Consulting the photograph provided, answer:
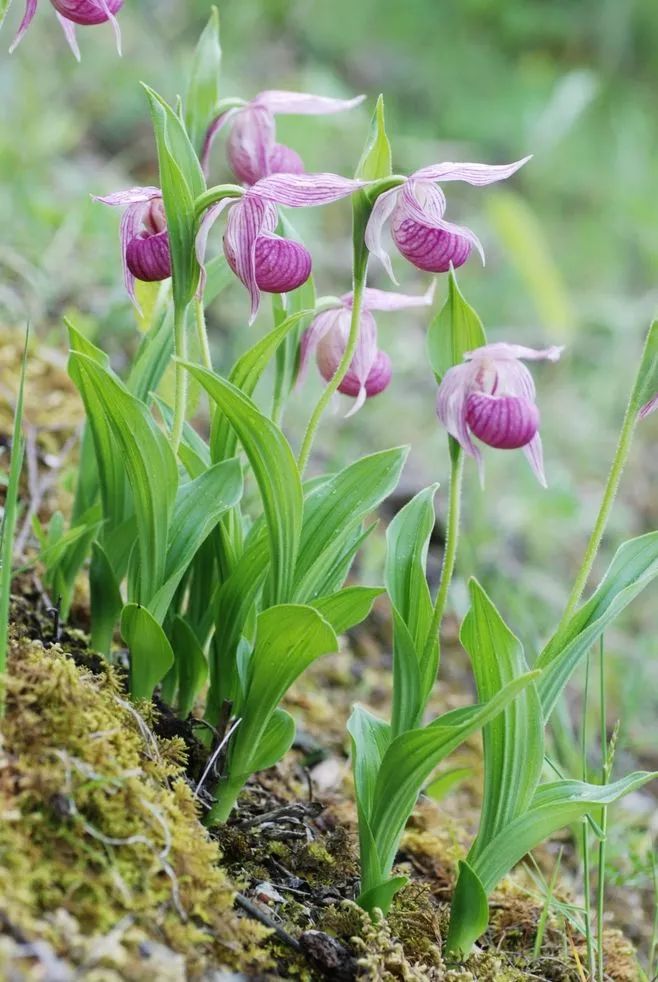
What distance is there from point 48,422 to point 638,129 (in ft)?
15.0

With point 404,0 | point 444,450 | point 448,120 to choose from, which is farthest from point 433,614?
point 404,0

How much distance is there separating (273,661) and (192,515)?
0.64ft

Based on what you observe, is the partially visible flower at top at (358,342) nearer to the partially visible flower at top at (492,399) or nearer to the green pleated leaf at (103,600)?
the partially visible flower at top at (492,399)

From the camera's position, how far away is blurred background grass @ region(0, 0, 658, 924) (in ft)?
8.21

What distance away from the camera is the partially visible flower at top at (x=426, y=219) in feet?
3.12

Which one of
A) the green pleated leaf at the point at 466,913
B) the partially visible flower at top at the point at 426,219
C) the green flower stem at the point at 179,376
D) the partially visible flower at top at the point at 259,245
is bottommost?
the green pleated leaf at the point at 466,913

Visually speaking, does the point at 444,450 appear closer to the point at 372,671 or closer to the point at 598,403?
the point at 598,403

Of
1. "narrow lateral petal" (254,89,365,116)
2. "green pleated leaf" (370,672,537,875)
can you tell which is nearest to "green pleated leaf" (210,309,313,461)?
"narrow lateral petal" (254,89,365,116)

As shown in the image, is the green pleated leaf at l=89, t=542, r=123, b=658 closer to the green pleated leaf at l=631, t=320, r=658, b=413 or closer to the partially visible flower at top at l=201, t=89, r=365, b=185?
the partially visible flower at top at l=201, t=89, r=365, b=185

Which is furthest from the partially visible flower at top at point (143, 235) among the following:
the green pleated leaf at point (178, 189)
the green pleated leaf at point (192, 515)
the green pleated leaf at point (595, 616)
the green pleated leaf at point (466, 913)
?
the green pleated leaf at point (466, 913)

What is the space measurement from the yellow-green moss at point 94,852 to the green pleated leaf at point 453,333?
A: 513mm

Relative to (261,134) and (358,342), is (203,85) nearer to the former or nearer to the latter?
(261,134)

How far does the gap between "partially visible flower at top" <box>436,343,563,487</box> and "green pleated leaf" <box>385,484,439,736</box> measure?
0.50ft

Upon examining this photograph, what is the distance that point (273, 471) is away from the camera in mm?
1001
